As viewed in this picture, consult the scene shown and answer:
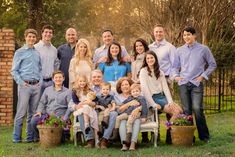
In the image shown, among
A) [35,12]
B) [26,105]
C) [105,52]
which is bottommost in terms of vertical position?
[26,105]

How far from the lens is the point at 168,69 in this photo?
8789 millimetres

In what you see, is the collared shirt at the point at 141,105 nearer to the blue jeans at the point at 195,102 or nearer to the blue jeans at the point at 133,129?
the blue jeans at the point at 133,129

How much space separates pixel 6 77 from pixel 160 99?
14.9 ft

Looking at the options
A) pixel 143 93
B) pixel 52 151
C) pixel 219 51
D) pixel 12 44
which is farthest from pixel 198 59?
pixel 219 51

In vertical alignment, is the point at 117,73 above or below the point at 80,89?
above

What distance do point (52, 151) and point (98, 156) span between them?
0.84 m

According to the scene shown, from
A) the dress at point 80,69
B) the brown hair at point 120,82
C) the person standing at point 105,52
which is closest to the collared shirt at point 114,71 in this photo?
the person standing at point 105,52

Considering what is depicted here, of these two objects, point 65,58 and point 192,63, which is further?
point 65,58

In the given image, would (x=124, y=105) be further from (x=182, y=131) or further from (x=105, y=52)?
(x=105, y=52)

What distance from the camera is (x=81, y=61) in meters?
8.75

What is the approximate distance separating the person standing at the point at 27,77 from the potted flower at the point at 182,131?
7.92ft

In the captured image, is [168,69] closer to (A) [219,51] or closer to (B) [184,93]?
(B) [184,93]

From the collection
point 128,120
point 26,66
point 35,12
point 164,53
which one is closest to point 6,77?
point 26,66

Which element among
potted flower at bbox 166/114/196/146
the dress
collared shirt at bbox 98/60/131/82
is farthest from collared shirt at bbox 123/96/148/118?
the dress
